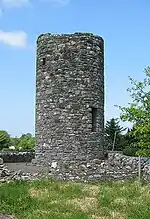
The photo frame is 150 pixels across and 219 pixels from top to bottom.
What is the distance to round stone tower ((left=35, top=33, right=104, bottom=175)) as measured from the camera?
20141mm

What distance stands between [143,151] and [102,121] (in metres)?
4.71

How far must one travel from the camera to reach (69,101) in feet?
66.2

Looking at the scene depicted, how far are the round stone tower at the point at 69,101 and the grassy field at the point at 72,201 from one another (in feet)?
18.3

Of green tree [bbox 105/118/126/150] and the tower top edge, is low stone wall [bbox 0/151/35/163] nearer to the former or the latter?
the tower top edge

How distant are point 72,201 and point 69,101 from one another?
896cm

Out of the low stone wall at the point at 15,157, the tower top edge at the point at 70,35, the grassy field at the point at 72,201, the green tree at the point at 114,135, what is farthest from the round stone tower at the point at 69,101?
the green tree at the point at 114,135

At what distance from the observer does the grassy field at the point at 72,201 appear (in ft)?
33.8

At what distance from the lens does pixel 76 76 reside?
20312 millimetres

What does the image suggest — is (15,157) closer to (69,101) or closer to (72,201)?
(69,101)

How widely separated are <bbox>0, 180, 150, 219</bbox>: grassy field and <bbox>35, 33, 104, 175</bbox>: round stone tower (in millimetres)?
5565

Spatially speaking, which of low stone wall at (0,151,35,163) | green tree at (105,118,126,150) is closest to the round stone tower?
low stone wall at (0,151,35,163)

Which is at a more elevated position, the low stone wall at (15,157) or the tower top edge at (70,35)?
the tower top edge at (70,35)

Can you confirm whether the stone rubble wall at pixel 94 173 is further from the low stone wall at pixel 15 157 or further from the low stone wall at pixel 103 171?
the low stone wall at pixel 15 157

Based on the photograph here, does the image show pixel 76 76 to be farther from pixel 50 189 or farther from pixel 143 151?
pixel 50 189
